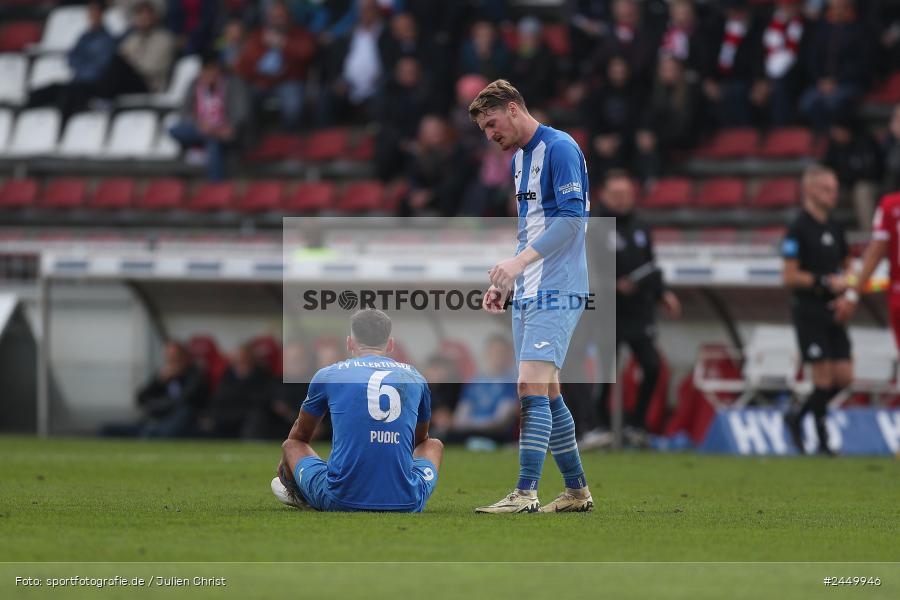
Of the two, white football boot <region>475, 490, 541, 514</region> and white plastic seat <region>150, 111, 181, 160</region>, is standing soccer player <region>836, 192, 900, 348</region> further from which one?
white plastic seat <region>150, 111, 181, 160</region>

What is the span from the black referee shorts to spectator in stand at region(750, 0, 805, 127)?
18.5 feet

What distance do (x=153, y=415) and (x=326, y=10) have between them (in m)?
7.77

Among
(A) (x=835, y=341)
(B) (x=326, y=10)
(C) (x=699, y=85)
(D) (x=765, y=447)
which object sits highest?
(B) (x=326, y=10)

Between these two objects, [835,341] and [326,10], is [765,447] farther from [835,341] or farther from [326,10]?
[326,10]

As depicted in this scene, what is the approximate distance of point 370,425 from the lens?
23.0ft

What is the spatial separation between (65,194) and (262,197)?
2.99 meters

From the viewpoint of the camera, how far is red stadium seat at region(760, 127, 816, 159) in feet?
59.0

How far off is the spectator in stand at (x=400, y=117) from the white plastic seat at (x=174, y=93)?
4064 mm

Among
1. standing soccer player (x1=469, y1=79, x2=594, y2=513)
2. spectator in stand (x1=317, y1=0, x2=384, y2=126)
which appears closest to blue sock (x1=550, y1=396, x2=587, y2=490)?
standing soccer player (x1=469, y1=79, x2=594, y2=513)

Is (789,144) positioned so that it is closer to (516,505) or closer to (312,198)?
(312,198)

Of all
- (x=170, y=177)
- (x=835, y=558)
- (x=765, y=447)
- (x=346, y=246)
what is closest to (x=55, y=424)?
(x=346, y=246)

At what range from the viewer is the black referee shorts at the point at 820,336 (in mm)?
12930

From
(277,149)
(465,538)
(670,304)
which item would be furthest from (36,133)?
(465,538)

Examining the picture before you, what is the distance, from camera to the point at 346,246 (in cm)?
1560
